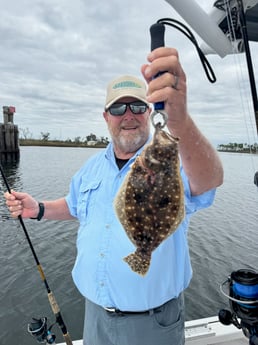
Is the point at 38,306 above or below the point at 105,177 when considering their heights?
below

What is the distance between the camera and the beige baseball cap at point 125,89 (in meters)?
2.37

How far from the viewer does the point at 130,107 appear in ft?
7.80

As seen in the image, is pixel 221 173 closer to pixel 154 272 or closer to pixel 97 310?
pixel 154 272

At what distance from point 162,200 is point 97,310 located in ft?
4.81

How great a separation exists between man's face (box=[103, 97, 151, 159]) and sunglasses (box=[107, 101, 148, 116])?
0.03 m

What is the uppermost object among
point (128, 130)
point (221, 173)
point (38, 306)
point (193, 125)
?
point (128, 130)

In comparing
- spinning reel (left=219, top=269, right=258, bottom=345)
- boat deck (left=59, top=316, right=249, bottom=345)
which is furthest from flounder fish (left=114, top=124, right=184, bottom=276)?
boat deck (left=59, top=316, right=249, bottom=345)

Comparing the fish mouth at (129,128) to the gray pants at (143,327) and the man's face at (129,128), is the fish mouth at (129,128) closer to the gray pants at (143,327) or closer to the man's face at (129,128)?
→ the man's face at (129,128)

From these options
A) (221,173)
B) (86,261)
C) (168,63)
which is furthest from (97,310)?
(168,63)

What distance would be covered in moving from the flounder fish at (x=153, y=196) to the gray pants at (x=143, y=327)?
84cm

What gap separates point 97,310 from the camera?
240 cm

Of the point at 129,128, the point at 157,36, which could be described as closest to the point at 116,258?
the point at 129,128

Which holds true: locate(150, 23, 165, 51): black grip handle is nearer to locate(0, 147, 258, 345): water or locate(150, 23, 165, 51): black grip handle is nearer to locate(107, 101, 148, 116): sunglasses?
locate(107, 101, 148, 116): sunglasses

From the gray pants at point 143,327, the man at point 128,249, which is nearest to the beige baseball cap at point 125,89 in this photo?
the man at point 128,249
